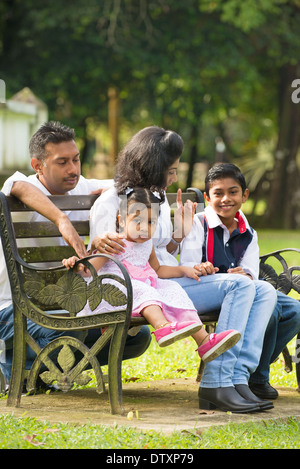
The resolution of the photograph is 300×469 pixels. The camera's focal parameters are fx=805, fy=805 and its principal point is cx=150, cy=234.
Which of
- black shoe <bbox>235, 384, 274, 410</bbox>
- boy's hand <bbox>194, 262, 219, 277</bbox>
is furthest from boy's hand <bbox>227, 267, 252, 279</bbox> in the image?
black shoe <bbox>235, 384, 274, 410</bbox>

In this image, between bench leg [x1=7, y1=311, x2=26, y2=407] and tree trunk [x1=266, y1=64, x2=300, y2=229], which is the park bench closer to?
bench leg [x1=7, y1=311, x2=26, y2=407]

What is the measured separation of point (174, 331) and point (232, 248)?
1005mm

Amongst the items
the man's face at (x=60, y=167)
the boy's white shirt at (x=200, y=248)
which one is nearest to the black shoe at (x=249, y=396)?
the boy's white shirt at (x=200, y=248)

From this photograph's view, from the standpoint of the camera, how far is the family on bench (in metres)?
4.06

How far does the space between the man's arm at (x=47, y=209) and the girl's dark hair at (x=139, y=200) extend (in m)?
0.26

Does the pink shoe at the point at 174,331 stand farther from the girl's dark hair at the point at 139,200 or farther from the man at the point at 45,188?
the man at the point at 45,188

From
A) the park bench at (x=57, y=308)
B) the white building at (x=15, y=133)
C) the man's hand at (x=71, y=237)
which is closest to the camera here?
the park bench at (x=57, y=308)

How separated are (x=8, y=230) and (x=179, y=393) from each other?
1444 millimetres

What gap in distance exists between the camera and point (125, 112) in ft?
65.5

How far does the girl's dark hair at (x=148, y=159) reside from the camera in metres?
4.40

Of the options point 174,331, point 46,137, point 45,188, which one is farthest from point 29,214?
point 174,331

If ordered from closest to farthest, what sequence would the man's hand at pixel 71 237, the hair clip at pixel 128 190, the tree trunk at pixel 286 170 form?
the man's hand at pixel 71 237 → the hair clip at pixel 128 190 → the tree trunk at pixel 286 170

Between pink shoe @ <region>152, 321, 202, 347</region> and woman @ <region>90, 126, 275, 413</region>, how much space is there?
0.31m

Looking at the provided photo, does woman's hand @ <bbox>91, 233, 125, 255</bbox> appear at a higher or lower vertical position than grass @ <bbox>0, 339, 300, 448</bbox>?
higher
